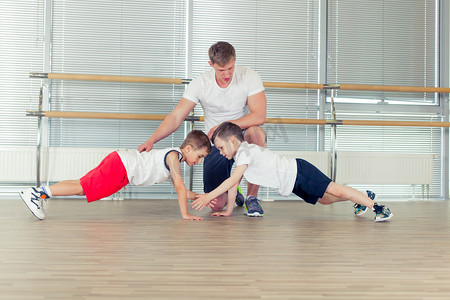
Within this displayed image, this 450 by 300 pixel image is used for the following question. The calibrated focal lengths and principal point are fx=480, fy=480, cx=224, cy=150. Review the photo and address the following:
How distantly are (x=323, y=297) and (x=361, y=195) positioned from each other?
140 cm

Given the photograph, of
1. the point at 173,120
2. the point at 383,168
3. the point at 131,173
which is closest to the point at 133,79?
the point at 173,120

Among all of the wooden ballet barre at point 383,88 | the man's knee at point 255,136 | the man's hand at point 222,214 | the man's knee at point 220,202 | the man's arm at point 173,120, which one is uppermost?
the wooden ballet barre at point 383,88

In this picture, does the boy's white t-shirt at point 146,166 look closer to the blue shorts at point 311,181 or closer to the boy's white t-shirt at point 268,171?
the boy's white t-shirt at point 268,171

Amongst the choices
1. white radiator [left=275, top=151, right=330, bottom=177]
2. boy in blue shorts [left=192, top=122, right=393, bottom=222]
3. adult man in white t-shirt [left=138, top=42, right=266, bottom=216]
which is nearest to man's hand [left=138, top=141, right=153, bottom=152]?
adult man in white t-shirt [left=138, top=42, right=266, bottom=216]

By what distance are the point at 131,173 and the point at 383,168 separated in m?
2.17

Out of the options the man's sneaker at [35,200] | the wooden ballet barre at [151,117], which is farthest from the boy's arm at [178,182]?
the wooden ballet barre at [151,117]

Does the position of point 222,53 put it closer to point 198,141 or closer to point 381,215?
point 198,141

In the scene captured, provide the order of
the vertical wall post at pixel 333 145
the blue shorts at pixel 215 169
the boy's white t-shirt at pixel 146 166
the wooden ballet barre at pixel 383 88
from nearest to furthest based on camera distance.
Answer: the boy's white t-shirt at pixel 146 166, the blue shorts at pixel 215 169, the vertical wall post at pixel 333 145, the wooden ballet barre at pixel 383 88

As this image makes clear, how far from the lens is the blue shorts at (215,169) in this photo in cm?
A: 256

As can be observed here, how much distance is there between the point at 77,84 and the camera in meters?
3.71

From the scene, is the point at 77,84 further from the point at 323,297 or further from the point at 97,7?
the point at 323,297

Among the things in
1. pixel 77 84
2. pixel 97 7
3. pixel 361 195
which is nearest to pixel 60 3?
pixel 97 7

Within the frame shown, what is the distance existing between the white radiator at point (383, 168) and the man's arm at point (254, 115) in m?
Result: 1.32

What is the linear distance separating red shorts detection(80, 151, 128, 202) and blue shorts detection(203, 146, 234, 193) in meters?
0.50
